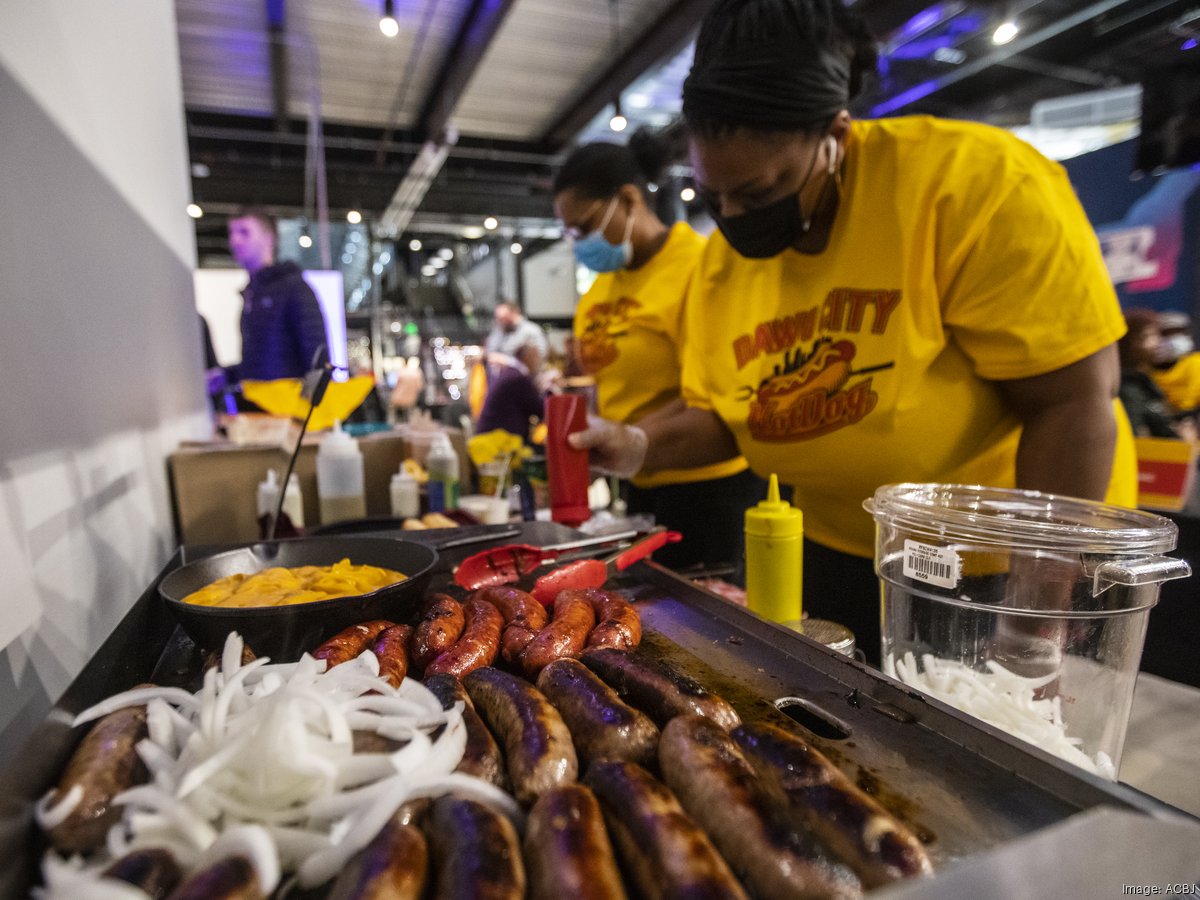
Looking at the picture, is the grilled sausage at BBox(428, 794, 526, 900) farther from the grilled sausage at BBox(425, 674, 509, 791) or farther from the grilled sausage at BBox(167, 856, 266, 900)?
the grilled sausage at BBox(167, 856, 266, 900)

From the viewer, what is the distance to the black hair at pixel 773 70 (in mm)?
1705

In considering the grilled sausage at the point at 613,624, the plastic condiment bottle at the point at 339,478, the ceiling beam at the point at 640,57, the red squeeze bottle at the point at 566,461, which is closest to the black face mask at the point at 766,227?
the red squeeze bottle at the point at 566,461

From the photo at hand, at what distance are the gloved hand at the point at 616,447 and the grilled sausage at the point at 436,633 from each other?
104cm

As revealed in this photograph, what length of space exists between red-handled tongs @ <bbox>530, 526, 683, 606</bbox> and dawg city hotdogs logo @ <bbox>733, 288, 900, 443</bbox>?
0.59 meters

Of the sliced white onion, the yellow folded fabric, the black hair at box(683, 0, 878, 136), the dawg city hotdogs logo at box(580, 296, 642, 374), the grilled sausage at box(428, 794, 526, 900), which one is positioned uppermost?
the black hair at box(683, 0, 878, 136)

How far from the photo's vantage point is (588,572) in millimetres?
1676

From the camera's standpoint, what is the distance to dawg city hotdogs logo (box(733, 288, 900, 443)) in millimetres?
1856

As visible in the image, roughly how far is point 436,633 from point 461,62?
7.87 meters

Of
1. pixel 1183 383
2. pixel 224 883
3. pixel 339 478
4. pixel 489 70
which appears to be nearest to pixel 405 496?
pixel 339 478

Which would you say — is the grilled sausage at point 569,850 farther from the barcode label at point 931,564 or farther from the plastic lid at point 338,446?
the plastic lid at point 338,446

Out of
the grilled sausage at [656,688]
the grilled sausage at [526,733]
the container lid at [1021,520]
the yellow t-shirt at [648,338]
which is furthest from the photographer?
the yellow t-shirt at [648,338]

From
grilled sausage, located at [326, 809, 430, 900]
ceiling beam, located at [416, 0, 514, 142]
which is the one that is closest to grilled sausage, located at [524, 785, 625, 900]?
A: grilled sausage, located at [326, 809, 430, 900]

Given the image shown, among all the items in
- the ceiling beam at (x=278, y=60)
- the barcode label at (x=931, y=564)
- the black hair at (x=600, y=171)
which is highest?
the ceiling beam at (x=278, y=60)

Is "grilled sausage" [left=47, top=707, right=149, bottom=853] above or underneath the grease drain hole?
above
